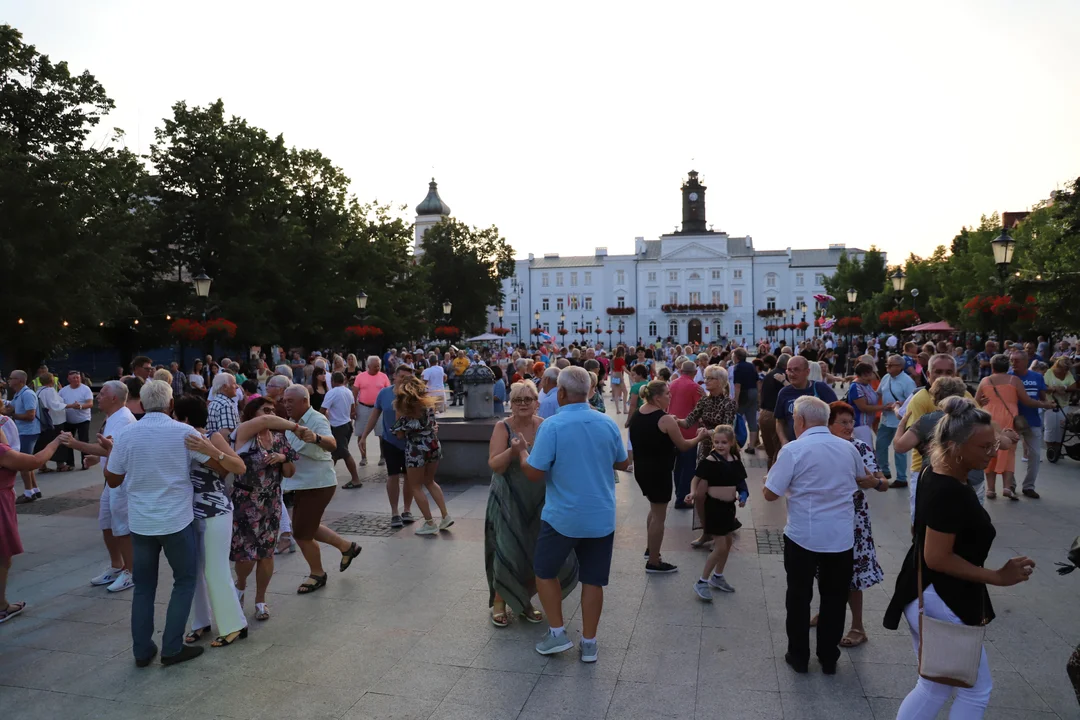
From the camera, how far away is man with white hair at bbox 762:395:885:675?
4.46 meters

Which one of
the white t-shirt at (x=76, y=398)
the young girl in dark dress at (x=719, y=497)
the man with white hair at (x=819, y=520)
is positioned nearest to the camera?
the man with white hair at (x=819, y=520)

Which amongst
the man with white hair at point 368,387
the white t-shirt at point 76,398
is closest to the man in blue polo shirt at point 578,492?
the man with white hair at point 368,387

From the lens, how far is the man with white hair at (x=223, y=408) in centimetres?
801

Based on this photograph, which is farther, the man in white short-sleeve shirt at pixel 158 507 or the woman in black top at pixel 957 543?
the man in white short-sleeve shirt at pixel 158 507

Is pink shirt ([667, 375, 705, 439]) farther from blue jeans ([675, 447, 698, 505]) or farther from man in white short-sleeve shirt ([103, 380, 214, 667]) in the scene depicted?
man in white short-sleeve shirt ([103, 380, 214, 667])

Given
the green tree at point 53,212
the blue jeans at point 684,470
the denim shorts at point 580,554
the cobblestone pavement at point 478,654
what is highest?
the green tree at point 53,212

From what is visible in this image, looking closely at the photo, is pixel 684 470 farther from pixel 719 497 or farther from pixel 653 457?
pixel 719 497

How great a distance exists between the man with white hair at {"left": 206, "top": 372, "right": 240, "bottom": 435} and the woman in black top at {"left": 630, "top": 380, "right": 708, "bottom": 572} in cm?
412

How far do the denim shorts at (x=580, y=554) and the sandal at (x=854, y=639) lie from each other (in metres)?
1.65

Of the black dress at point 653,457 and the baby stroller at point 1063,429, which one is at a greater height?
the black dress at point 653,457

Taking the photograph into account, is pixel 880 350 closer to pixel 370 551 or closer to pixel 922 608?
pixel 370 551

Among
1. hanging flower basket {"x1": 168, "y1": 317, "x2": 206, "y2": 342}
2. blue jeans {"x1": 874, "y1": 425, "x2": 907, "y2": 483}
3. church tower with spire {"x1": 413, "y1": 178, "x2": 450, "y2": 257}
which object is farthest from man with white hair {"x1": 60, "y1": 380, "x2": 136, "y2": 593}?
church tower with spire {"x1": 413, "y1": 178, "x2": 450, "y2": 257}

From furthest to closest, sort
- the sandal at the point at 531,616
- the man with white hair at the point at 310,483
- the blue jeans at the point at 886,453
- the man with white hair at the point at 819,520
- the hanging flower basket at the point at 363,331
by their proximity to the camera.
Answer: the hanging flower basket at the point at 363,331 → the blue jeans at the point at 886,453 → the man with white hair at the point at 310,483 → the sandal at the point at 531,616 → the man with white hair at the point at 819,520

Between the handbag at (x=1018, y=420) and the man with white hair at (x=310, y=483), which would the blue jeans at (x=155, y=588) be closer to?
the man with white hair at (x=310, y=483)
